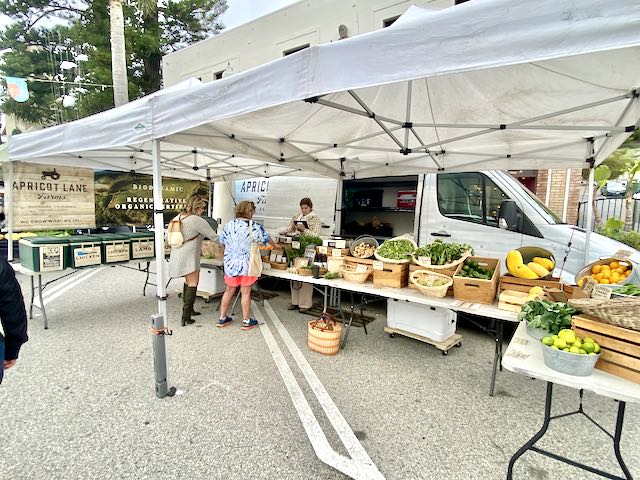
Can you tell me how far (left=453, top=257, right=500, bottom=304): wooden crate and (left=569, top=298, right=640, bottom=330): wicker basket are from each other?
1.31 meters

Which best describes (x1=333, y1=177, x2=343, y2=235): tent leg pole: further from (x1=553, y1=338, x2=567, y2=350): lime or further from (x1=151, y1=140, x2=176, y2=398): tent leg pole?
(x1=553, y1=338, x2=567, y2=350): lime

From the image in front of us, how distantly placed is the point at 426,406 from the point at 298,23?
34.6 ft

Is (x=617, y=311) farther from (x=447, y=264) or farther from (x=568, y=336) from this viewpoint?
(x=447, y=264)

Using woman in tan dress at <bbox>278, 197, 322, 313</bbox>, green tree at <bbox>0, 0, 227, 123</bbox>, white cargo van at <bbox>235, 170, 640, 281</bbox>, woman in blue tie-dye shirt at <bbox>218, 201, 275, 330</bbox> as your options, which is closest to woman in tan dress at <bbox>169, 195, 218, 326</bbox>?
woman in blue tie-dye shirt at <bbox>218, 201, 275, 330</bbox>

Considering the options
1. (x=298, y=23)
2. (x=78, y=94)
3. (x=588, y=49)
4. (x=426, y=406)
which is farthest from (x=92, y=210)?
(x=78, y=94)

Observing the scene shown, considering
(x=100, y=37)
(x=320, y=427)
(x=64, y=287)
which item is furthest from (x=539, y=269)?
(x=100, y=37)

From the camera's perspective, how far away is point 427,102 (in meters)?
3.28

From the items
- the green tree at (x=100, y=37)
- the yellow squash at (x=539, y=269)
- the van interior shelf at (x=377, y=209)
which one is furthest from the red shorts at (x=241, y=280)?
the green tree at (x=100, y=37)

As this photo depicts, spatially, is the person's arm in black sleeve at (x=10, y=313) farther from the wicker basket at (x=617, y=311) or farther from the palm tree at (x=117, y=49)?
the palm tree at (x=117, y=49)

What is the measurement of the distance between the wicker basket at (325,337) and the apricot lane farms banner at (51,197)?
4.06m

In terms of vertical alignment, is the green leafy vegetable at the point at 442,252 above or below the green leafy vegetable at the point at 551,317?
above

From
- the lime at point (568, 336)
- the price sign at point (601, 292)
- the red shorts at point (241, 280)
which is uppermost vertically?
the price sign at point (601, 292)

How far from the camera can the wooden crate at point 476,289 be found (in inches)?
125

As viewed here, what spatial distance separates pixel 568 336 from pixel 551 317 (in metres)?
0.28
